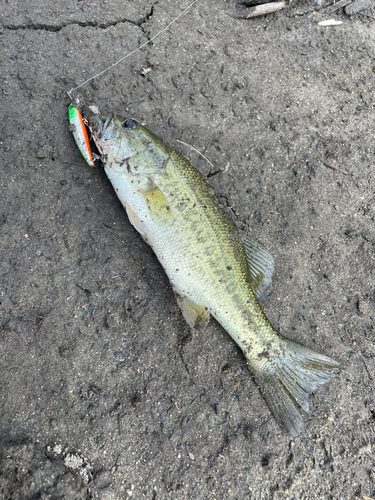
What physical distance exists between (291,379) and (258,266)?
1059 millimetres

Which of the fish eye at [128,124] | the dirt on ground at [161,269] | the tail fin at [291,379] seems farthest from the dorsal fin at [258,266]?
the fish eye at [128,124]

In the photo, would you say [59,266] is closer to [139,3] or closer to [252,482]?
[252,482]

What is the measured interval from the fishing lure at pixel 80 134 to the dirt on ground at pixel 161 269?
171 mm

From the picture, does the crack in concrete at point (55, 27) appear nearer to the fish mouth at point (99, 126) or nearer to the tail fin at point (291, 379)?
the fish mouth at point (99, 126)

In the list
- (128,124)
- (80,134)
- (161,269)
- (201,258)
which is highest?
(128,124)

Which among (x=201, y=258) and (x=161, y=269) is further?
(x=161, y=269)

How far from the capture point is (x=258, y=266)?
11.2ft

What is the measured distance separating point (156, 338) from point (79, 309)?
0.76 m

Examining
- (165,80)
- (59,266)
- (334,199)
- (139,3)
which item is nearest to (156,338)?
(59,266)

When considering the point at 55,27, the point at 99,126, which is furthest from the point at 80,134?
the point at 55,27

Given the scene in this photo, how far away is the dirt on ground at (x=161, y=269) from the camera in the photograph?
120 inches

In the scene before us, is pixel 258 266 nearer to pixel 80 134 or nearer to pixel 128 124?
pixel 128 124

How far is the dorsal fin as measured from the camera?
3402 mm

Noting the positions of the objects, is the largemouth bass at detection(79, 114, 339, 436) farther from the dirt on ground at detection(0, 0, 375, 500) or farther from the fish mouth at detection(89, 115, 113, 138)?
the dirt on ground at detection(0, 0, 375, 500)
